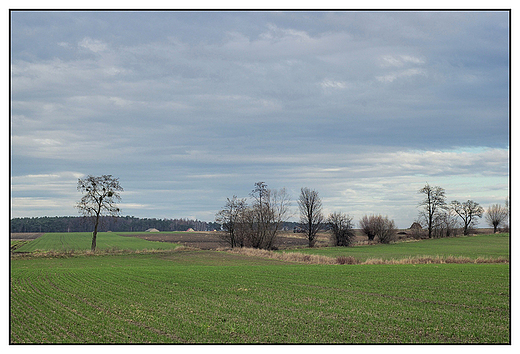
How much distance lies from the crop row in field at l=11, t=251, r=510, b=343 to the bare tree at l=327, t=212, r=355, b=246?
5741 centimetres

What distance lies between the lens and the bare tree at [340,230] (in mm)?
83500

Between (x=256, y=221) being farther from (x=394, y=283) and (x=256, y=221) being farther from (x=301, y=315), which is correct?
(x=301, y=315)

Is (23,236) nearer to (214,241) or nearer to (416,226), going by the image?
(214,241)

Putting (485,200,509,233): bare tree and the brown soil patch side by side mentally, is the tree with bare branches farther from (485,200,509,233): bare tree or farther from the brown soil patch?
the brown soil patch

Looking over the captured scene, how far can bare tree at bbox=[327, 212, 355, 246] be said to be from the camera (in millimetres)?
83500

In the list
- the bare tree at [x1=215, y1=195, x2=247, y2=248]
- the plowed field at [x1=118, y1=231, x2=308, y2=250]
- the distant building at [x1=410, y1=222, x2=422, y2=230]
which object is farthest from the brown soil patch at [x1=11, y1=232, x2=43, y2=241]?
the distant building at [x1=410, y1=222, x2=422, y2=230]

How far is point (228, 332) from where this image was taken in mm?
12469

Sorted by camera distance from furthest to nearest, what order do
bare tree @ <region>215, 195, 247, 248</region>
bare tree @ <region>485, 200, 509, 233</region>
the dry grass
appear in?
bare tree @ <region>485, 200, 509, 233</region> < bare tree @ <region>215, 195, 247, 248</region> < the dry grass

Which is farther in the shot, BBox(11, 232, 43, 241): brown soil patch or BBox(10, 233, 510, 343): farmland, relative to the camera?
BBox(11, 232, 43, 241): brown soil patch

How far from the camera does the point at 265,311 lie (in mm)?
15672

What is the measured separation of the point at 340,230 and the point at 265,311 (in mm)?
70233

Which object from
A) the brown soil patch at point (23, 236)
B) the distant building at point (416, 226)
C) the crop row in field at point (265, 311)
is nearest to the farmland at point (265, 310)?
the crop row in field at point (265, 311)

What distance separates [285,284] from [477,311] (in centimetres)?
1139

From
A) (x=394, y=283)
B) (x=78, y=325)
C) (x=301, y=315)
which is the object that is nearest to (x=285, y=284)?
(x=394, y=283)
